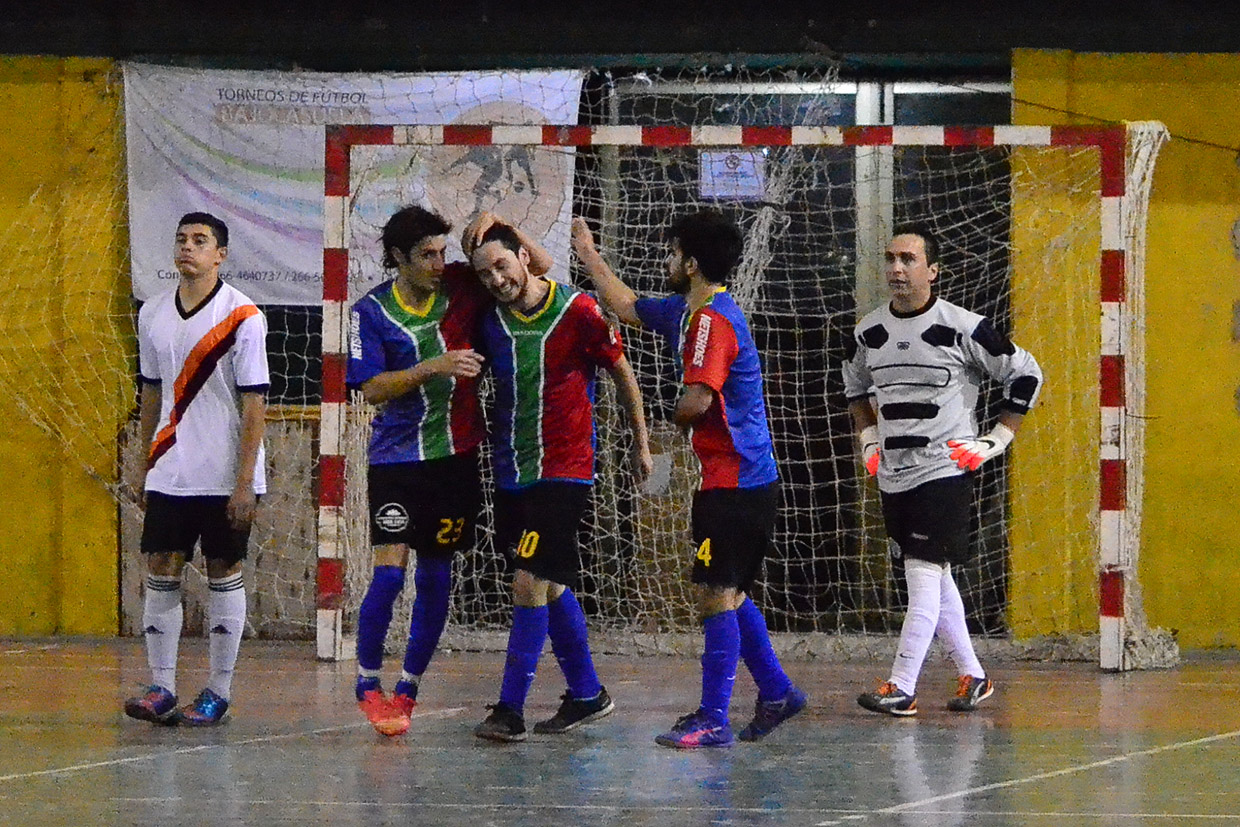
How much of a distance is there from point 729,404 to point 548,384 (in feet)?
2.02

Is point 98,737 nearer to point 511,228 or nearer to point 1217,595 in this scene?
point 511,228

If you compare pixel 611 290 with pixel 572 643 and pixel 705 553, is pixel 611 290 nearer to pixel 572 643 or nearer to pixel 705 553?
pixel 705 553

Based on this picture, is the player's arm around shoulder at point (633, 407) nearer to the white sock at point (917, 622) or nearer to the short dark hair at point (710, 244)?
the short dark hair at point (710, 244)

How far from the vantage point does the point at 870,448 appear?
7.08m

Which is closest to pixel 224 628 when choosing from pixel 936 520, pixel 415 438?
pixel 415 438

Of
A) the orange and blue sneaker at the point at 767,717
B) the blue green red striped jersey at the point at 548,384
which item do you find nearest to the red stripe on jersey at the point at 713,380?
the blue green red striped jersey at the point at 548,384

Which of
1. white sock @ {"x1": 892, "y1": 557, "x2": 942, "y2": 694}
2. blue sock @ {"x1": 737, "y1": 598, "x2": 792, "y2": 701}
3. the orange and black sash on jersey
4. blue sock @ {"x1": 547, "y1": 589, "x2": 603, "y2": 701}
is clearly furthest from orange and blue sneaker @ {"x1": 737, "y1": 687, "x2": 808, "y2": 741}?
the orange and black sash on jersey

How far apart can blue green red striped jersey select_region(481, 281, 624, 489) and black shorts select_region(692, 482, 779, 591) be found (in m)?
0.44

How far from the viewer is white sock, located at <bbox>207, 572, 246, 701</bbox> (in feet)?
21.0

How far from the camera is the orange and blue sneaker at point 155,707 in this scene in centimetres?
625

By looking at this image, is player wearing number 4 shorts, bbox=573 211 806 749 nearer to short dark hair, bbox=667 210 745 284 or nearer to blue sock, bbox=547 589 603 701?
short dark hair, bbox=667 210 745 284

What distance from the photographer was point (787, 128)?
7965 millimetres

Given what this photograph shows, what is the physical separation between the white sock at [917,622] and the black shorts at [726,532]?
1.11 meters

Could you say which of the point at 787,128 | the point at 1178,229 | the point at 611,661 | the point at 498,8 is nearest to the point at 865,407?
the point at 787,128
